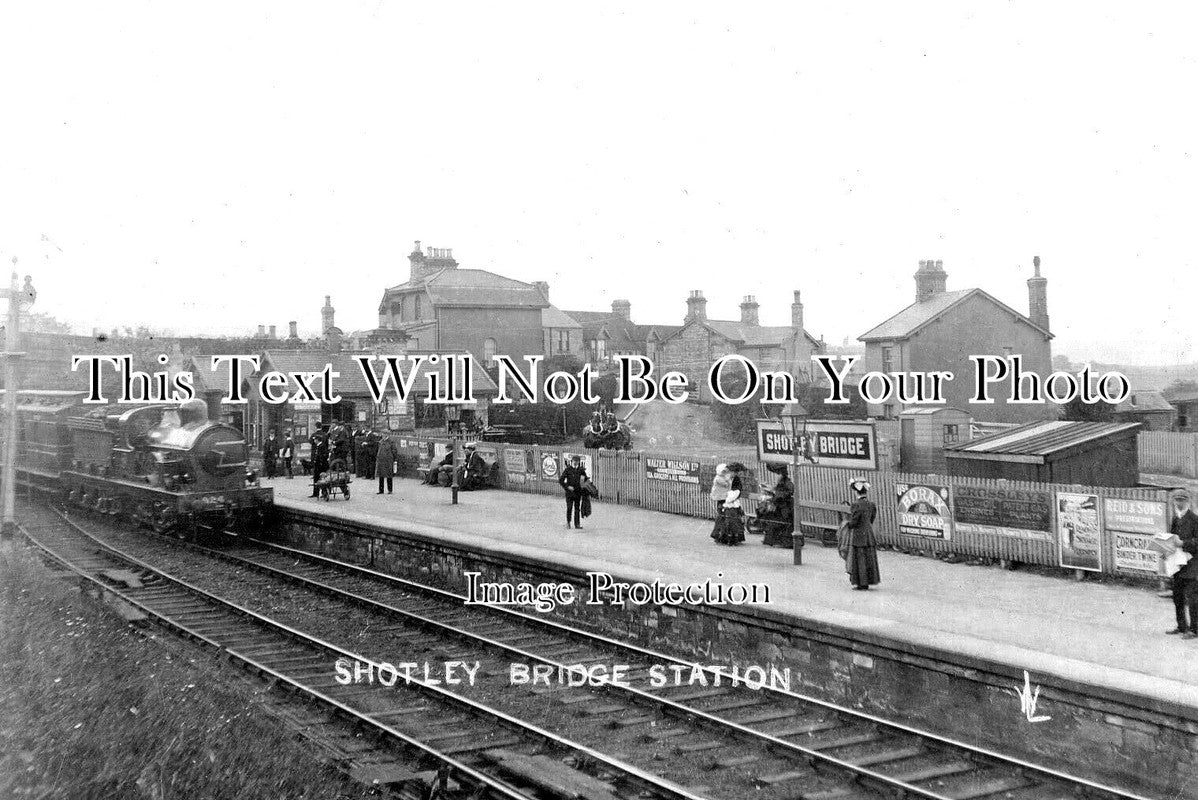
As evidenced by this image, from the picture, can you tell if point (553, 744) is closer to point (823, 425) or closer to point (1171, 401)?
point (823, 425)

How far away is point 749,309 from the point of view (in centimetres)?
4916

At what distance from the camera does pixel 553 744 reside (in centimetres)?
913

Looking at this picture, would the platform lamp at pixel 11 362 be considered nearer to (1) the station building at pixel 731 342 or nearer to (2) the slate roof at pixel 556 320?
(1) the station building at pixel 731 342

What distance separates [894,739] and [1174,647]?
323 centimetres

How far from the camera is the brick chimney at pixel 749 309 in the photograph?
1913 inches

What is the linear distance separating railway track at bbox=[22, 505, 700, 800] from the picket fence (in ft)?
21.8

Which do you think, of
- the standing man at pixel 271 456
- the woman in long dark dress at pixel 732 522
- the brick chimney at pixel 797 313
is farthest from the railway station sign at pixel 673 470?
the brick chimney at pixel 797 313

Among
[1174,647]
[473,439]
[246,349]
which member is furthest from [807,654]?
[246,349]

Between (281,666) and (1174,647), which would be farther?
(281,666)

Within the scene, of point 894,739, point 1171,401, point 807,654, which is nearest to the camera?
point 894,739

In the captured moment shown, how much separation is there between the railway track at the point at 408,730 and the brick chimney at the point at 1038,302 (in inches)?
771

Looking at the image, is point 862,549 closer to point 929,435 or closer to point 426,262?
point 929,435

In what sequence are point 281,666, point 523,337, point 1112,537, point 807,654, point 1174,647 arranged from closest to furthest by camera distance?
point 1174,647, point 807,654, point 281,666, point 1112,537, point 523,337
